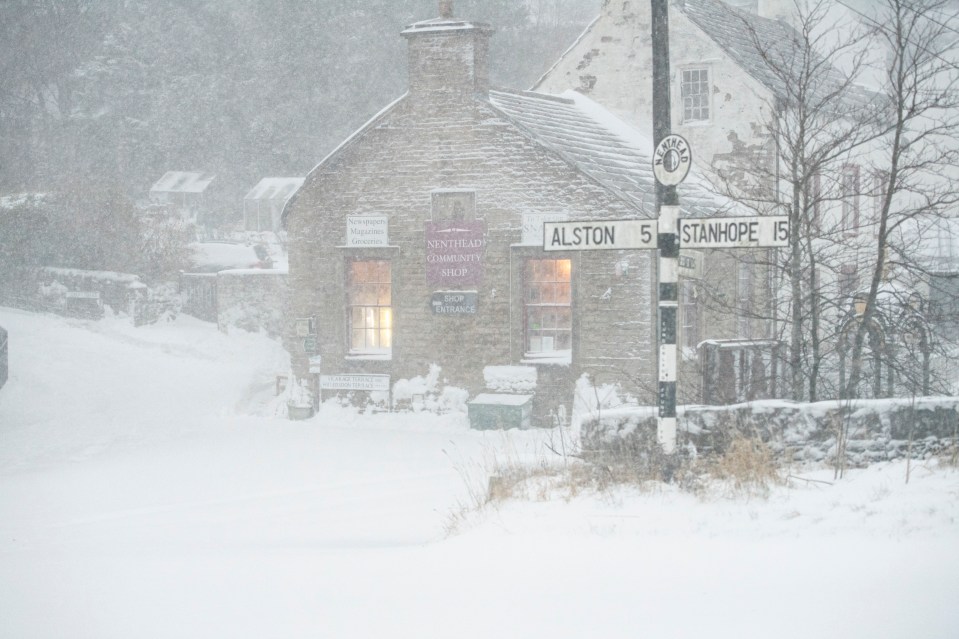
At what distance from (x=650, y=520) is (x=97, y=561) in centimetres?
474

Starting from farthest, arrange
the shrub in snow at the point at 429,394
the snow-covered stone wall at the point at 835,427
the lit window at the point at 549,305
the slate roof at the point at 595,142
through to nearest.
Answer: the shrub in snow at the point at 429,394 < the lit window at the point at 549,305 < the slate roof at the point at 595,142 < the snow-covered stone wall at the point at 835,427

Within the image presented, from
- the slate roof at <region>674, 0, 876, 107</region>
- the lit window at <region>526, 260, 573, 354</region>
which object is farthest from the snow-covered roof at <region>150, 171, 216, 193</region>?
the lit window at <region>526, 260, 573, 354</region>

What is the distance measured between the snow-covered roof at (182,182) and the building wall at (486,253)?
1591 inches

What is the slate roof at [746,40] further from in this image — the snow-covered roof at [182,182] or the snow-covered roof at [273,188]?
the snow-covered roof at [182,182]

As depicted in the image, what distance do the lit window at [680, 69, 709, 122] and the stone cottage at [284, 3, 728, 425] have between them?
13.2 ft

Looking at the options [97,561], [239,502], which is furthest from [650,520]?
[239,502]

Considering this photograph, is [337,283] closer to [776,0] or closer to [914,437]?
[914,437]

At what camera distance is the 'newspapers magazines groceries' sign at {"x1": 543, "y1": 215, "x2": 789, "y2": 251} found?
815 centimetres

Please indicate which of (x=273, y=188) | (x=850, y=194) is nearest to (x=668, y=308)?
(x=850, y=194)

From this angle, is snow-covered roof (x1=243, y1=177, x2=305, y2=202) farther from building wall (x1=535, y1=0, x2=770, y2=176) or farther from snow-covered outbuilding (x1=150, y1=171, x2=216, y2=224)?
building wall (x1=535, y1=0, x2=770, y2=176)

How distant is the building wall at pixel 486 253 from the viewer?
56.1 ft

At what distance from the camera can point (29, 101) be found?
166ft

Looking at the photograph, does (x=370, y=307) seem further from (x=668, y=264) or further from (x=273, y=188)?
(x=273, y=188)

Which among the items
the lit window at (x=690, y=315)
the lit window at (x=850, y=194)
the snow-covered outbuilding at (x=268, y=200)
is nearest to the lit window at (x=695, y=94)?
the lit window at (x=850, y=194)
